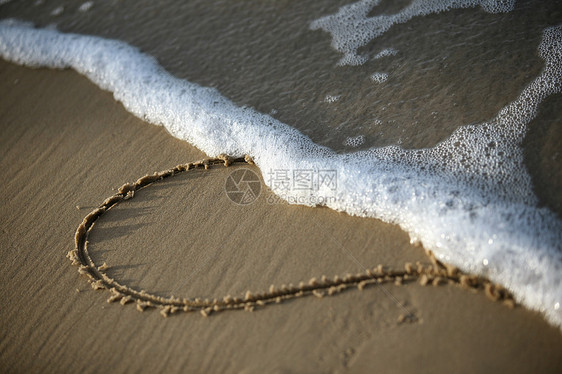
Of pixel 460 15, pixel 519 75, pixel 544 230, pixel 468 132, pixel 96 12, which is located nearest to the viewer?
pixel 544 230

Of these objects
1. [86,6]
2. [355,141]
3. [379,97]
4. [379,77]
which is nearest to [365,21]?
[379,77]

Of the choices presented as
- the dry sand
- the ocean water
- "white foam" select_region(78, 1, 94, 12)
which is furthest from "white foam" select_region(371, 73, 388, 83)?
"white foam" select_region(78, 1, 94, 12)

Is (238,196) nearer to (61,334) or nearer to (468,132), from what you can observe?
(61,334)

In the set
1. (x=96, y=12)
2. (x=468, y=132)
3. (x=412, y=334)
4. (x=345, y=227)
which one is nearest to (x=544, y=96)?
(x=468, y=132)

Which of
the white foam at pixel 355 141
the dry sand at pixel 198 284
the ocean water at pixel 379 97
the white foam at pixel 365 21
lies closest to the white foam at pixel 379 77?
the ocean water at pixel 379 97

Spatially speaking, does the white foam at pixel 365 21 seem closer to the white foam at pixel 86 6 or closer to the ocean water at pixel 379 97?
the ocean water at pixel 379 97

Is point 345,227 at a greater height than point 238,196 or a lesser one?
lesser

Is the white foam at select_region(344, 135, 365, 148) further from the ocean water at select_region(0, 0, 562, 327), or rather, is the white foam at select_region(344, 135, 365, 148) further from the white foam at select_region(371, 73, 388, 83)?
the white foam at select_region(371, 73, 388, 83)
